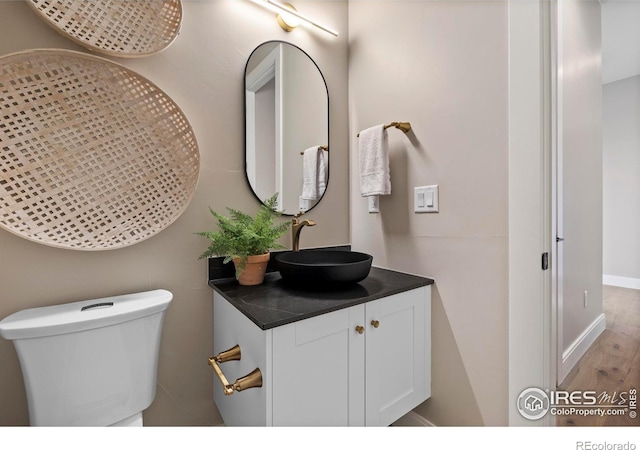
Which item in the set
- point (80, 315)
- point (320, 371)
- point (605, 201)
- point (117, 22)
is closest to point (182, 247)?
point (80, 315)

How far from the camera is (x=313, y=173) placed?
1.47m

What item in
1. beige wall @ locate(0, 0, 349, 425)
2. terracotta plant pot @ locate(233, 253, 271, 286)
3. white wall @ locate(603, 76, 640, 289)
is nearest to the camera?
beige wall @ locate(0, 0, 349, 425)

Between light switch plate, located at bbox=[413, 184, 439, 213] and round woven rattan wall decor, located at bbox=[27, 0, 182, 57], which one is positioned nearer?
round woven rattan wall decor, located at bbox=[27, 0, 182, 57]

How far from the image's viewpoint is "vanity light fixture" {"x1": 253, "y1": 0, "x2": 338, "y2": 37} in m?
1.28

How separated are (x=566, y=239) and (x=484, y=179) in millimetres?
1242

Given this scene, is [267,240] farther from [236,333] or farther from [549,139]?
[549,139]

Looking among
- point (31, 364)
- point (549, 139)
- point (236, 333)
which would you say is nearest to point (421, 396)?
point (236, 333)

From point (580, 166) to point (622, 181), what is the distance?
1197mm

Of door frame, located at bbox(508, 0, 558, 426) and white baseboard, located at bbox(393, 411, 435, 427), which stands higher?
door frame, located at bbox(508, 0, 558, 426)

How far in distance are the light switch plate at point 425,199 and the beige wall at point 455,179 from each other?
2 cm

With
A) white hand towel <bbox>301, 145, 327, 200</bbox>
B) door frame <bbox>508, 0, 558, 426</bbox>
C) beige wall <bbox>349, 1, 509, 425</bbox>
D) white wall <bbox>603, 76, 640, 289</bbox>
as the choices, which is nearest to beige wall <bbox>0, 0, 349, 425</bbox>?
white hand towel <bbox>301, 145, 327, 200</bbox>

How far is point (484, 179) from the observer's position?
103 centimetres

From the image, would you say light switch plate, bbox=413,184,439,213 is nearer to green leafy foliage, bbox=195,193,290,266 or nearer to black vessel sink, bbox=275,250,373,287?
black vessel sink, bbox=275,250,373,287

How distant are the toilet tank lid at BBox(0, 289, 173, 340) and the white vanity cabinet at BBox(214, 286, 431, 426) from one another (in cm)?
26
